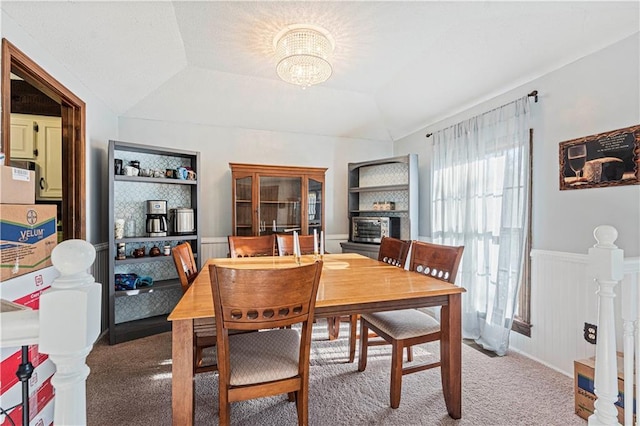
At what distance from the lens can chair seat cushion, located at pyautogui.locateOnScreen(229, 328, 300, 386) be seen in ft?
4.53

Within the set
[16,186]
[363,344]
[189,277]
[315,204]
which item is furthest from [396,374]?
[315,204]

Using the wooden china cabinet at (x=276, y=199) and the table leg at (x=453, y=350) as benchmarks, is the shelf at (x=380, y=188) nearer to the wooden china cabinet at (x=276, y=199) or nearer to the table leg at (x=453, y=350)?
the wooden china cabinet at (x=276, y=199)

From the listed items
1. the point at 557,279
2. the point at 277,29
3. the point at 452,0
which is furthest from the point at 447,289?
the point at 277,29

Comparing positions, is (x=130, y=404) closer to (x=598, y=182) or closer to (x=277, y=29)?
(x=277, y=29)

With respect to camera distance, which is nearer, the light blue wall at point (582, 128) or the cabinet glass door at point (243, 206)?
the light blue wall at point (582, 128)

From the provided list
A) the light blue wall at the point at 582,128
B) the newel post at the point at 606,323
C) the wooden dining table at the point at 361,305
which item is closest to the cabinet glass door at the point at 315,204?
the wooden dining table at the point at 361,305

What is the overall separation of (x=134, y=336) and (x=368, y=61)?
348 cm

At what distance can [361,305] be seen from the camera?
5.08 feet

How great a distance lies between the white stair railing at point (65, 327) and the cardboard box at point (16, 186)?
1.00 metres

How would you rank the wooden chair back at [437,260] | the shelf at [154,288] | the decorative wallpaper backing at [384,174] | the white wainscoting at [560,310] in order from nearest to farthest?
the wooden chair back at [437,260] → the white wainscoting at [560,310] → the shelf at [154,288] → the decorative wallpaper backing at [384,174]

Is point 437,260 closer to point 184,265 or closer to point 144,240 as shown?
point 184,265

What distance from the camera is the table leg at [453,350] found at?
67.7 inches

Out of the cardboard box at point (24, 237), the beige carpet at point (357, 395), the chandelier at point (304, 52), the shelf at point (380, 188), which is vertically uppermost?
the chandelier at point (304, 52)

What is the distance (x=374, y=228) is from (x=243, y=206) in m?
1.66
